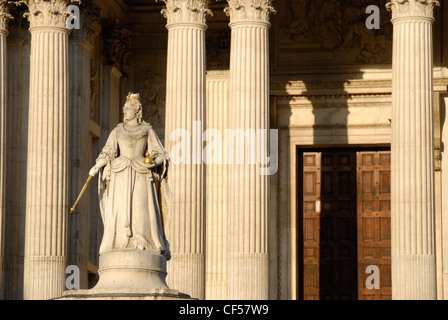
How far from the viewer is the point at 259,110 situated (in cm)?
4469

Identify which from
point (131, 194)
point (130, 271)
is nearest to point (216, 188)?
point (131, 194)

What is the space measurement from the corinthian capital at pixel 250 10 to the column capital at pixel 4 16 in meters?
7.64

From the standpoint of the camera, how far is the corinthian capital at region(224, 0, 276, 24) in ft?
148

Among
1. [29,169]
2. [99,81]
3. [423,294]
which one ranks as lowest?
[423,294]

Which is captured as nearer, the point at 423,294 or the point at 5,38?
the point at 423,294

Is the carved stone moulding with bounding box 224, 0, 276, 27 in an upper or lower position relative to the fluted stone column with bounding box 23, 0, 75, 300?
upper

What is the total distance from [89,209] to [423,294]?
1313cm

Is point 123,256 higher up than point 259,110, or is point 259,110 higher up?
point 259,110

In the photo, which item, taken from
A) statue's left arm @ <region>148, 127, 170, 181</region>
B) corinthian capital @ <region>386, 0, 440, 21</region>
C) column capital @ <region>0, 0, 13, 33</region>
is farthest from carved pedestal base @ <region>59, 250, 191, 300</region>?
column capital @ <region>0, 0, 13, 33</region>

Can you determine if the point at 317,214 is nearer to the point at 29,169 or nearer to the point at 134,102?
the point at 29,169

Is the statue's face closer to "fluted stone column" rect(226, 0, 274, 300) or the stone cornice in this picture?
"fluted stone column" rect(226, 0, 274, 300)

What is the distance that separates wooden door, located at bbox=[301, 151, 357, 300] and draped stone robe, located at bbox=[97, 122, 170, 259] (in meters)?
24.0
